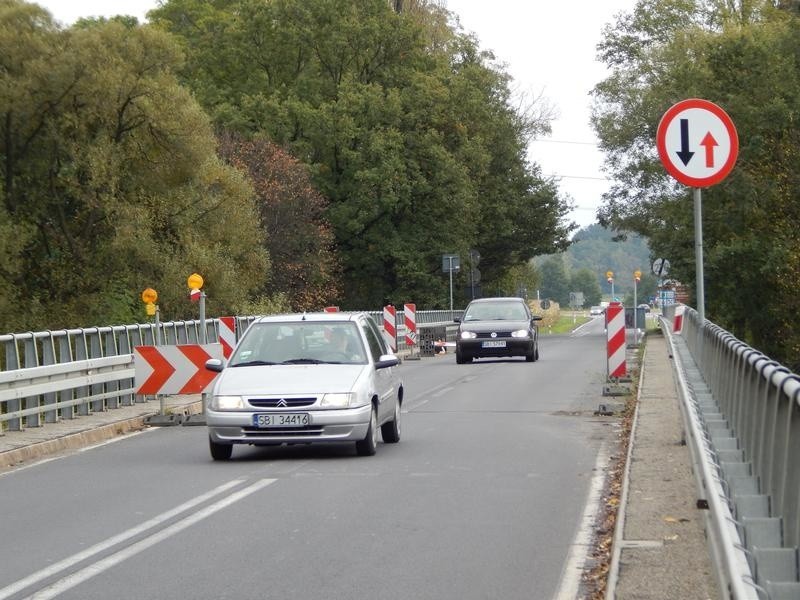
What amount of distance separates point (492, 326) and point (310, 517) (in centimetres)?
2563

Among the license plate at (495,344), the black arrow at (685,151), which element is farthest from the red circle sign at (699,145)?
the license plate at (495,344)

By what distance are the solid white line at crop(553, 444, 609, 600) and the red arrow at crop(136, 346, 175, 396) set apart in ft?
25.8

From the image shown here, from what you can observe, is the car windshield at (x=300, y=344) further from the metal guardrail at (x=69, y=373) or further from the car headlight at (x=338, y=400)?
the metal guardrail at (x=69, y=373)

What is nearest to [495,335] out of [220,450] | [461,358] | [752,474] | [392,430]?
[461,358]

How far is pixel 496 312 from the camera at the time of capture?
36.9 meters

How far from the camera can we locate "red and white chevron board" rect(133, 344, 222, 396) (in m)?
19.2

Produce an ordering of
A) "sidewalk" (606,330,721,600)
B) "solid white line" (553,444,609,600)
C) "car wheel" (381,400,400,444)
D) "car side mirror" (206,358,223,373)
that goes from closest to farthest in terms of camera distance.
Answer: "sidewalk" (606,330,721,600) → "solid white line" (553,444,609,600) → "car side mirror" (206,358,223,373) → "car wheel" (381,400,400,444)

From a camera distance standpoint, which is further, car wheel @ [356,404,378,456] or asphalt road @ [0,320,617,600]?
car wheel @ [356,404,378,456]

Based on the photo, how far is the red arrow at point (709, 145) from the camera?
1217 centimetres

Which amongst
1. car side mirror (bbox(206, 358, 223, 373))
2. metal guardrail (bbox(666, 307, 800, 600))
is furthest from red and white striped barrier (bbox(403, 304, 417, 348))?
metal guardrail (bbox(666, 307, 800, 600))

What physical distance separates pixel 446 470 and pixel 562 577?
537 centimetres

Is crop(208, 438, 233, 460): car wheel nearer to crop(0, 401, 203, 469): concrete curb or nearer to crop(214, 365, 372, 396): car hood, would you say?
crop(214, 365, 372, 396): car hood

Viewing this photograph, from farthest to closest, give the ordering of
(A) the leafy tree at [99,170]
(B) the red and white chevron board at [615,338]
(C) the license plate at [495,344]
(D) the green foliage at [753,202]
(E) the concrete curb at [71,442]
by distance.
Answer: (A) the leafy tree at [99,170] → (D) the green foliage at [753,202] → (C) the license plate at [495,344] → (B) the red and white chevron board at [615,338] → (E) the concrete curb at [71,442]

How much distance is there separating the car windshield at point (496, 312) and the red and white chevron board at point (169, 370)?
1781cm
